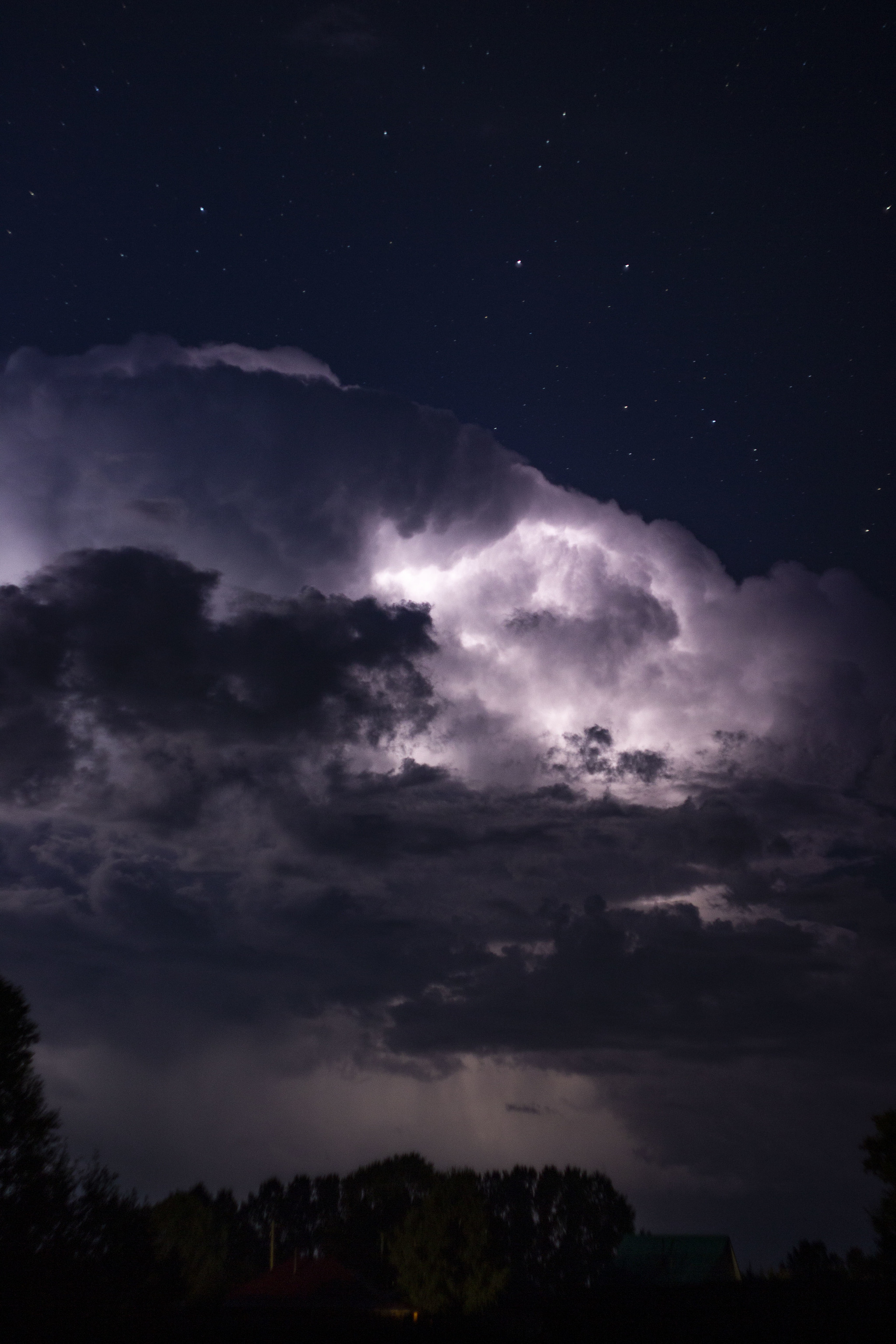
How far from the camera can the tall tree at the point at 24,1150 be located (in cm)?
3384

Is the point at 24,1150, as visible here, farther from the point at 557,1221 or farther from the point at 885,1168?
the point at 557,1221

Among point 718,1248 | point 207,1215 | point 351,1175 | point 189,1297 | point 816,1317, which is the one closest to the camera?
point 816,1317

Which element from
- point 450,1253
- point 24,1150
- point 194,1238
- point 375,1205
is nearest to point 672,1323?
point 24,1150

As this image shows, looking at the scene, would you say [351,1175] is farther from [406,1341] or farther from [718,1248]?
[406,1341]

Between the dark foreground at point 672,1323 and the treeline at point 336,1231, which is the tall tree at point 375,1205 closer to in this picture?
the treeline at point 336,1231

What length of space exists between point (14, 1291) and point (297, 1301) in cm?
6041

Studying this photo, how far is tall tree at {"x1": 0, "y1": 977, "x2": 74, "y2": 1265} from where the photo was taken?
3384 centimetres

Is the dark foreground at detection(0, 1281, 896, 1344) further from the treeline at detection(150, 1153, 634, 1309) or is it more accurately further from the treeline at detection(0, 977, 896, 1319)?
the treeline at detection(150, 1153, 634, 1309)

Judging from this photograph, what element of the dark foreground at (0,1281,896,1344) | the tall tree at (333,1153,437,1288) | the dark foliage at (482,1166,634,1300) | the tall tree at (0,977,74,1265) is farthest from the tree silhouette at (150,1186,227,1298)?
the dark foreground at (0,1281,896,1344)

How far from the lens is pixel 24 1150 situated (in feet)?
115

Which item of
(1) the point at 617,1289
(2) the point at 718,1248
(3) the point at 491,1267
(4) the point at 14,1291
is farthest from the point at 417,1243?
(1) the point at 617,1289

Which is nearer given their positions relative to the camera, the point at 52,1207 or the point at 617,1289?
the point at 617,1289

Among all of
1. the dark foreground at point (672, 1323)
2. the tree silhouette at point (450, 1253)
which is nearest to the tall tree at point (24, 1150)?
the dark foreground at point (672, 1323)

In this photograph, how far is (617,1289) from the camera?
50.7 ft
